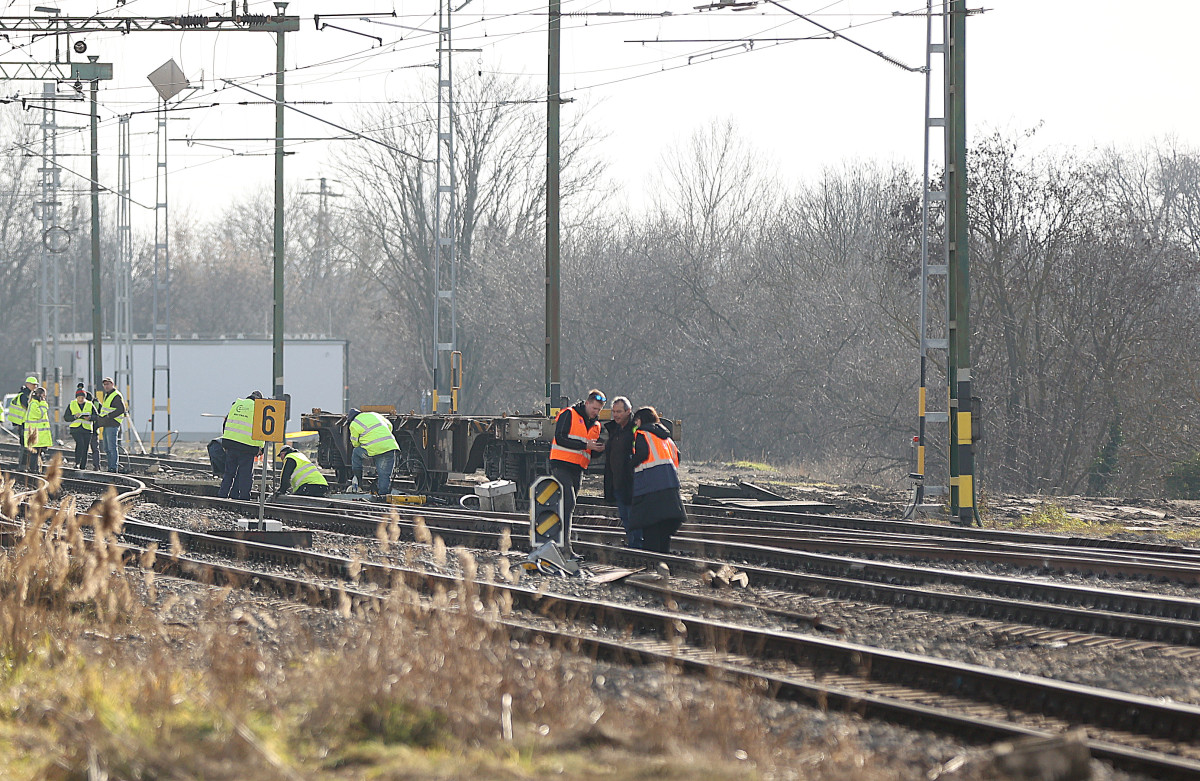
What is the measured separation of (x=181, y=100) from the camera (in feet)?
81.3

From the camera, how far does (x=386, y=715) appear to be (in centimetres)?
559

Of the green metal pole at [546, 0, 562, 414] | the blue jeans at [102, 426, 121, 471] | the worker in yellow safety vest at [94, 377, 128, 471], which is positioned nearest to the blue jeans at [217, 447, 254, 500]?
the green metal pole at [546, 0, 562, 414]

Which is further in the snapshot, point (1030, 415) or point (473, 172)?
point (473, 172)

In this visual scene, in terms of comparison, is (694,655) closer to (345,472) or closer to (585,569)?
(585,569)

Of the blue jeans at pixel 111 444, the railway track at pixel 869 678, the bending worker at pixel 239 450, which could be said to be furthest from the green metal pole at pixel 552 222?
the railway track at pixel 869 678

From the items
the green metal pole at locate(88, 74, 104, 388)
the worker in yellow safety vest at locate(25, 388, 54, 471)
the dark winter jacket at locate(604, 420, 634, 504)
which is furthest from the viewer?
the green metal pole at locate(88, 74, 104, 388)

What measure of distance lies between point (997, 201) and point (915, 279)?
9.33ft

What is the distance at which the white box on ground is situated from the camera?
17391mm

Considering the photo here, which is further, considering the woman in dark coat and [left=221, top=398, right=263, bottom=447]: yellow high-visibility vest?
[left=221, top=398, right=263, bottom=447]: yellow high-visibility vest

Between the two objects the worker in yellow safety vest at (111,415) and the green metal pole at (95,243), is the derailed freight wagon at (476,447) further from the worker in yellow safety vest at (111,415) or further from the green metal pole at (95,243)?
the green metal pole at (95,243)

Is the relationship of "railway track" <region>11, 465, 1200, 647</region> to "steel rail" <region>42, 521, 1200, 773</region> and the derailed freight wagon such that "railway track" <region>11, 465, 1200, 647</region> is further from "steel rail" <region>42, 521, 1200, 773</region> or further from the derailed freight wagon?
the derailed freight wagon

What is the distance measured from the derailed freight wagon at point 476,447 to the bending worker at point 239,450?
2.34 m

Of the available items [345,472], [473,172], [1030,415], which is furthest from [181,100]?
[473,172]

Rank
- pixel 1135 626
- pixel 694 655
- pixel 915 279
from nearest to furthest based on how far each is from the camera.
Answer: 1. pixel 694 655
2. pixel 1135 626
3. pixel 915 279
